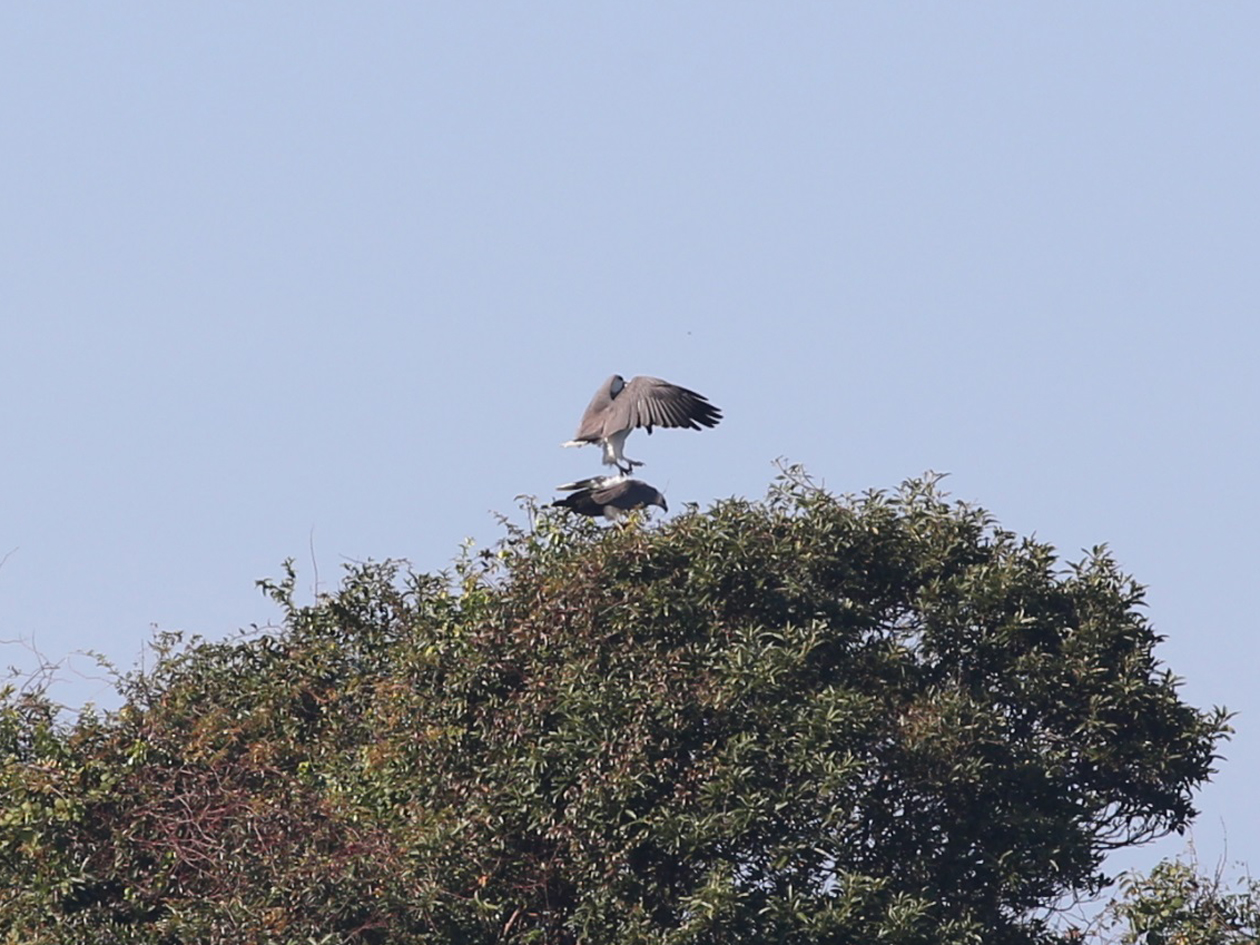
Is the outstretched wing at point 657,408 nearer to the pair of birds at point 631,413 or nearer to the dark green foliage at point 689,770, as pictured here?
the pair of birds at point 631,413

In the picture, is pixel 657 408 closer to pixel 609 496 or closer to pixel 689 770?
pixel 609 496

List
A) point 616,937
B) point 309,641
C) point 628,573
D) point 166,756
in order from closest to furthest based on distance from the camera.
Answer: point 616,937, point 628,573, point 166,756, point 309,641

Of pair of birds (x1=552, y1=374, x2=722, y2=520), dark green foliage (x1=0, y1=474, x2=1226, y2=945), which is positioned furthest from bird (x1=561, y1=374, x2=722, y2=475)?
dark green foliage (x1=0, y1=474, x2=1226, y2=945)

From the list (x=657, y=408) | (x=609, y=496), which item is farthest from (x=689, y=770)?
(x=657, y=408)

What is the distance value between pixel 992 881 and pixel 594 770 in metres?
2.99

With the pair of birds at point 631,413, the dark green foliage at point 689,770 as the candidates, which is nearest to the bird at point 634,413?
the pair of birds at point 631,413

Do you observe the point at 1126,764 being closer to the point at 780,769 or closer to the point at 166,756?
the point at 780,769

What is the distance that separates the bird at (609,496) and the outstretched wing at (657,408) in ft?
3.29

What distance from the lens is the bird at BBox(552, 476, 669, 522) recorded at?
1758 cm

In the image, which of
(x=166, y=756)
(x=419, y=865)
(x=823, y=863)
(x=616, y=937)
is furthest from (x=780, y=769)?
(x=166, y=756)

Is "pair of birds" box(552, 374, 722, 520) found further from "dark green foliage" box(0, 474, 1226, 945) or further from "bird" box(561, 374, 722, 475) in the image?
"dark green foliage" box(0, 474, 1226, 945)

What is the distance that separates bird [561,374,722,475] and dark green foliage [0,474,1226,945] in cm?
266

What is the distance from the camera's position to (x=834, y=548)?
15.0 meters

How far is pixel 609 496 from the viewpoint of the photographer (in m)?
17.7
